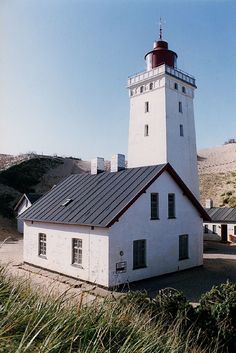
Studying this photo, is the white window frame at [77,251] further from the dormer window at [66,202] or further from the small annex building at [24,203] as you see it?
the small annex building at [24,203]

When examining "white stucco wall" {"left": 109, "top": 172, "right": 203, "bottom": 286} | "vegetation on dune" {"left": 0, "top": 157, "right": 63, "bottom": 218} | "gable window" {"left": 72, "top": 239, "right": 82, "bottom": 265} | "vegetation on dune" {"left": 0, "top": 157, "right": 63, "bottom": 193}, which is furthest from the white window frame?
"vegetation on dune" {"left": 0, "top": 157, "right": 63, "bottom": 193}

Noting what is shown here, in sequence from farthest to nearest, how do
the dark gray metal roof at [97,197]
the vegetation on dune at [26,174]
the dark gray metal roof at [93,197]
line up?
the vegetation on dune at [26,174], the dark gray metal roof at [93,197], the dark gray metal roof at [97,197]

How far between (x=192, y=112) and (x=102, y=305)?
26.2 m

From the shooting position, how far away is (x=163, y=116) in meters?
25.9

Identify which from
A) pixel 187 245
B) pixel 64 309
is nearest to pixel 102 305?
pixel 64 309

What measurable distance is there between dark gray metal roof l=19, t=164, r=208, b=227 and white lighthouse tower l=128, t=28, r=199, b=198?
689 cm

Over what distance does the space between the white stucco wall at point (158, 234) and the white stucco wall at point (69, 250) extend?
576 millimetres

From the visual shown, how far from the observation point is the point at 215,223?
3441 centimetres

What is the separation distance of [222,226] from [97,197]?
20163mm

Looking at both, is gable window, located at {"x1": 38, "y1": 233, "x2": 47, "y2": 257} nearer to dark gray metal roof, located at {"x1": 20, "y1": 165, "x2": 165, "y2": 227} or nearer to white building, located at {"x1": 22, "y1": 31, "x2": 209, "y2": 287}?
white building, located at {"x1": 22, "y1": 31, "x2": 209, "y2": 287}

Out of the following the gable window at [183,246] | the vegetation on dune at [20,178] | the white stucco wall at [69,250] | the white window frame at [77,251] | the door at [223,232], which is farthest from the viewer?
the vegetation on dune at [20,178]

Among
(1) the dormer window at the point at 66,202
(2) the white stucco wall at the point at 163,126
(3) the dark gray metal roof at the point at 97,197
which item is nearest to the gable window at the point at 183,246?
(3) the dark gray metal roof at the point at 97,197

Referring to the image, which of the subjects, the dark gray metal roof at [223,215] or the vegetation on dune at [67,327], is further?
the dark gray metal roof at [223,215]

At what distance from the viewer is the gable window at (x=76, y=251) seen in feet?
55.6
